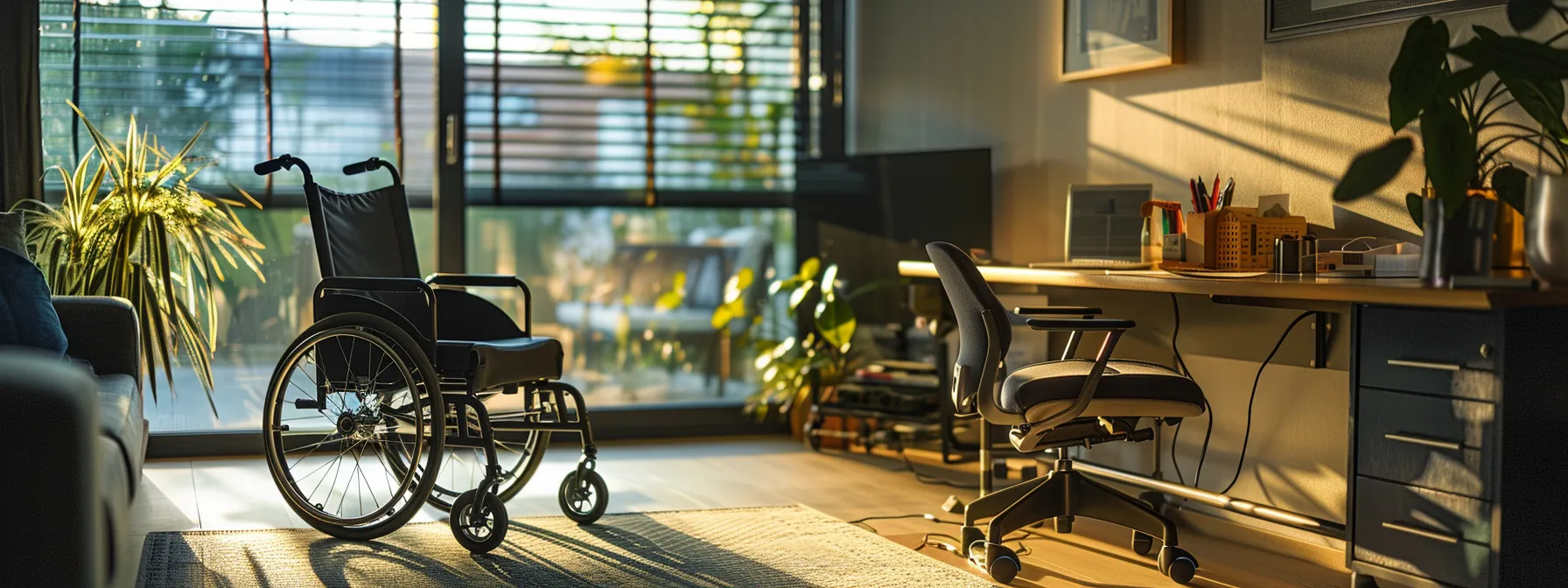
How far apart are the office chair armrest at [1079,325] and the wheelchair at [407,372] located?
3.79ft

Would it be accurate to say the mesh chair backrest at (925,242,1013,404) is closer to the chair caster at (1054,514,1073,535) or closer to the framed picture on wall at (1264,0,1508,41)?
the chair caster at (1054,514,1073,535)

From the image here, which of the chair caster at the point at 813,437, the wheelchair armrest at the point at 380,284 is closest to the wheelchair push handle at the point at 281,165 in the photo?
the wheelchair armrest at the point at 380,284

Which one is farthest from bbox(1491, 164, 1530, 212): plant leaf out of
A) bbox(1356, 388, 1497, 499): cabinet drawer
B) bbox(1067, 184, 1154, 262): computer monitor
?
bbox(1067, 184, 1154, 262): computer monitor

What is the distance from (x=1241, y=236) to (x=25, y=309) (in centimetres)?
263

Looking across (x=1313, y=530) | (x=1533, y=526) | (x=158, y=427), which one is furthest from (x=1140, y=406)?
(x=158, y=427)

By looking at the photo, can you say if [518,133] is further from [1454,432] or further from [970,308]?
Result: [1454,432]

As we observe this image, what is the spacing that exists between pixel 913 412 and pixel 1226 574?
1.53 metres

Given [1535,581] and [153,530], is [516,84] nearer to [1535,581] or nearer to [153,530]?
[153,530]

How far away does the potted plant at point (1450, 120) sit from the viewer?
226 centimetres

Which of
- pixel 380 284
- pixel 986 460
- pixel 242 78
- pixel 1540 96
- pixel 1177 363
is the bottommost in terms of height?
pixel 986 460

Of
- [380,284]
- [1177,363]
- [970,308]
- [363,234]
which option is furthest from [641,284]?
[970,308]

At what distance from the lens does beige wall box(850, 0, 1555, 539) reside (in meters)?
3.06

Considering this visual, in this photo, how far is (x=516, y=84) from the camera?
15.6 feet

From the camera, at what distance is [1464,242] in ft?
7.59
